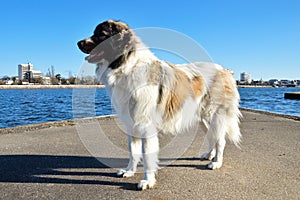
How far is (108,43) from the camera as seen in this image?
4.01m

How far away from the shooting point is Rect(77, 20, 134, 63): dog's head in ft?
13.1

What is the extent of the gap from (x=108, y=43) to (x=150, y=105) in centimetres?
118

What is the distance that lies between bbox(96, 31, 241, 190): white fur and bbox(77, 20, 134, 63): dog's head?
0.13 meters

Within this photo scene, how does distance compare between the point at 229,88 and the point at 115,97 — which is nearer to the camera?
the point at 115,97

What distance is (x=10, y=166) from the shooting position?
4.81 m

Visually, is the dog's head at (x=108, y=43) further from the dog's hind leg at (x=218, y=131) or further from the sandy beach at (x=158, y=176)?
the dog's hind leg at (x=218, y=131)

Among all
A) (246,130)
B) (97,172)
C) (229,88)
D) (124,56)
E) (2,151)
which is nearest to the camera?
(124,56)

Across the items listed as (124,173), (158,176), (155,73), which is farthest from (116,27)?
(158,176)

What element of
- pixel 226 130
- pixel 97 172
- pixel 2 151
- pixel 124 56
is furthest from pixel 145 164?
pixel 2 151

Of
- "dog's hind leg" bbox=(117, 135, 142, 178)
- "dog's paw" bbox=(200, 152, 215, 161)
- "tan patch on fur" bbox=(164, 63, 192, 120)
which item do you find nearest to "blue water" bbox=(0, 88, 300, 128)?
"dog's hind leg" bbox=(117, 135, 142, 178)

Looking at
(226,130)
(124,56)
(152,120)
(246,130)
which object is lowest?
(246,130)

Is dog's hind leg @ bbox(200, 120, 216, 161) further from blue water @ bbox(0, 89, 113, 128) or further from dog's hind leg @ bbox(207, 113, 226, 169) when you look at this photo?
blue water @ bbox(0, 89, 113, 128)

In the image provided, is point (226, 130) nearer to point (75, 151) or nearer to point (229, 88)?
point (229, 88)

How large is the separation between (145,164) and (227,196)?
129 cm
